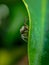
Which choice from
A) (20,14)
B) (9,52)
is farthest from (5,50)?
(20,14)

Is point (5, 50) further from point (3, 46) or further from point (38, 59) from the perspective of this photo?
point (38, 59)

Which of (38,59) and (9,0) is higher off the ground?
(9,0)

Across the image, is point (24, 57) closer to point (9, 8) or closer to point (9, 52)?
point (9, 52)

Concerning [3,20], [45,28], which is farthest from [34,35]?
[3,20]

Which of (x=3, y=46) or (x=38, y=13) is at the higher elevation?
(x=38, y=13)

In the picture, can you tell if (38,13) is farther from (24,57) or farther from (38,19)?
(24,57)
